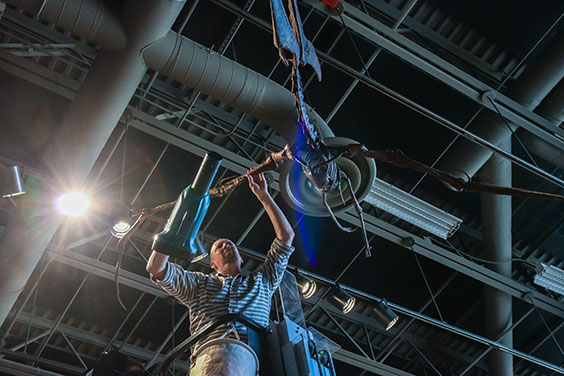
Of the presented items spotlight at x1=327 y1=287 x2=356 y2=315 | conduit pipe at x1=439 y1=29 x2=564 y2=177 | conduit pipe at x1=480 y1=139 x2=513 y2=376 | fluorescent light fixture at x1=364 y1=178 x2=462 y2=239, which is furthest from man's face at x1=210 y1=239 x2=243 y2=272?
conduit pipe at x1=480 y1=139 x2=513 y2=376

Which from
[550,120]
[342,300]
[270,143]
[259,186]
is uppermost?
[270,143]

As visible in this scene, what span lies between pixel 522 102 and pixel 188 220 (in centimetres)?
618

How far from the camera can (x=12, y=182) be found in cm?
548

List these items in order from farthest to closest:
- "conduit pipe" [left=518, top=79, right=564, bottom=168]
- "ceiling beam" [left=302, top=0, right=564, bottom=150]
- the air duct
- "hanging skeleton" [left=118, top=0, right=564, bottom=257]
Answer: "conduit pipe" [left=518, top=79, right=564, bottom=168] → "ceiling beam" [left=302, top=0, right=564, bottom=150] → the air duct → "hanging skeleton" [left=118, top=0, right=564, bottom=257]

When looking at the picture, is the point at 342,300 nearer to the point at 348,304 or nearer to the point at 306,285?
the point at 348,304

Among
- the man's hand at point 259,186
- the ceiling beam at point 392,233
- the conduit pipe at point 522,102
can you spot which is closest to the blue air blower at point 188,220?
the man's hand at point 259,186

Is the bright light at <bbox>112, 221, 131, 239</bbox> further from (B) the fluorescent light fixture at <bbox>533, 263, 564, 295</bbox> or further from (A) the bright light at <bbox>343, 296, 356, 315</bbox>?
(B) the fluorescent light fixture at <bbox>533, 263, 564, 295</bbox>

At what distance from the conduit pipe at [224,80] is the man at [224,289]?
2.40 metres

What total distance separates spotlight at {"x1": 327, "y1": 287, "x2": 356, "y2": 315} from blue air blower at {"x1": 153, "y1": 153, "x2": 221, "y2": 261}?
5.37 m

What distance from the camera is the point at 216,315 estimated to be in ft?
9.39

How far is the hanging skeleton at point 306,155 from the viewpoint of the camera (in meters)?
2.57

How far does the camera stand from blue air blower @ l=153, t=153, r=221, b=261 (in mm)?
2430

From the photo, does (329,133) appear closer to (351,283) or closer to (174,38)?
(174,38)

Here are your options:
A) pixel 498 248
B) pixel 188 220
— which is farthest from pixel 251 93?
pixel 498 248
